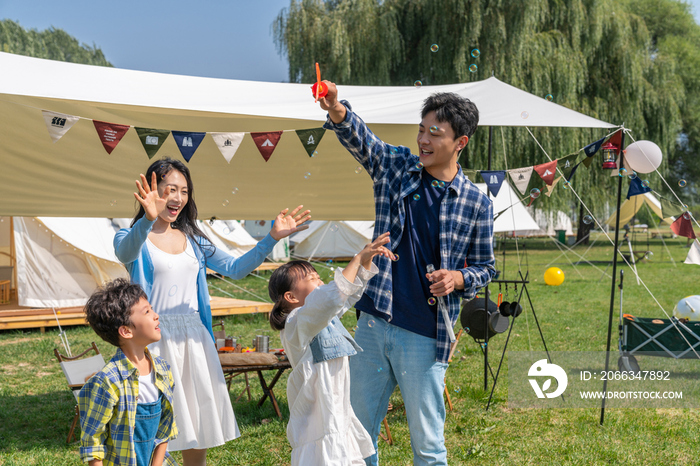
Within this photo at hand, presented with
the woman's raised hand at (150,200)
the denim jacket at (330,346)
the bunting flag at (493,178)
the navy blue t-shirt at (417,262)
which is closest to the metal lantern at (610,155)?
the bunting flag at (493,178)

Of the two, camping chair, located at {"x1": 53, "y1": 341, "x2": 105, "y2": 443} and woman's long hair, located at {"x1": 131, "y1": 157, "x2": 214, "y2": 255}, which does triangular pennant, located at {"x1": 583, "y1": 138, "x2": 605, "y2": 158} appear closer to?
woman's long hair, located at {"x1": 131, "y1": 157, "x2": 214, "y2": 255}

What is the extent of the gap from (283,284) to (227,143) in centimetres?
190

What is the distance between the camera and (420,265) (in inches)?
87.8

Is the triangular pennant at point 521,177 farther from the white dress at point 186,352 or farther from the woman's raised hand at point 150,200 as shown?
the woman's raised hand at point 150,200

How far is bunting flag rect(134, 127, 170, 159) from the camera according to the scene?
3779mm

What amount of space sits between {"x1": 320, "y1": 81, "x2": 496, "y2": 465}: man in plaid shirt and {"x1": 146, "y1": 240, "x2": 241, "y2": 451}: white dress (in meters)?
0.81

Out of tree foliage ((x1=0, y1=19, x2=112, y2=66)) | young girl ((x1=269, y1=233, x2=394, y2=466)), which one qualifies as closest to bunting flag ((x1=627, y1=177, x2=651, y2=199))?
young girl ((x1=269, y1=233, x2=394, y2=466))

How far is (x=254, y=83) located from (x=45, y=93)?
6.70 ft

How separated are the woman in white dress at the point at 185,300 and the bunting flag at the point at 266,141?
1308 millimetres

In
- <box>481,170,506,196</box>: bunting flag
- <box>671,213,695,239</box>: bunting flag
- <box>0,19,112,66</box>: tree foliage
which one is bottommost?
<box>671,213,695,239</box>: bunting flag

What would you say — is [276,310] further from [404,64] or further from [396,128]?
[404,64]

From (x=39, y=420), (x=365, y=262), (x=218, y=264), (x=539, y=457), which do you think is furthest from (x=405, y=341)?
(x=39, y=420)

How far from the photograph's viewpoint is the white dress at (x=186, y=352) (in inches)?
103

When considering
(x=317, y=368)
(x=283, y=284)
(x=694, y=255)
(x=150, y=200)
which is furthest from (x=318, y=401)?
(x=694, y=255)
